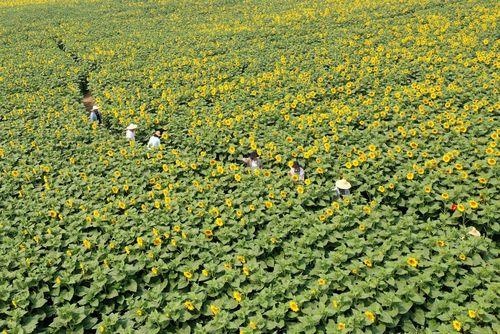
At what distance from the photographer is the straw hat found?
6.63 m

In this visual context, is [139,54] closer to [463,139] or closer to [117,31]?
[117,31]

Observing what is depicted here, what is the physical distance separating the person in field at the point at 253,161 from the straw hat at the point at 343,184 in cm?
173

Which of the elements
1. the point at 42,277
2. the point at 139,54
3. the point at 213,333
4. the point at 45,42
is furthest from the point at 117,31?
the point at 213,333

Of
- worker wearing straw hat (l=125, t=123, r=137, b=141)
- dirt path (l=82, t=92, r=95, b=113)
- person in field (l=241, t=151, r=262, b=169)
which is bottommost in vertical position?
dirt path (l=82, t=92, r=95, b=113)

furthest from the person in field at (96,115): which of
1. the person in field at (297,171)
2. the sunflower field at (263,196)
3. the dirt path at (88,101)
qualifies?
the person in field at (297,171)

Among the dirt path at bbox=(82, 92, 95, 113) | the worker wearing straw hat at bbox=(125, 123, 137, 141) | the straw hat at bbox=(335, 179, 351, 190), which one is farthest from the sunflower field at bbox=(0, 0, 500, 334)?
the dirt path at bbox=(82, 92, 95, 113)

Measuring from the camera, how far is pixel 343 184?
6703 millimetres

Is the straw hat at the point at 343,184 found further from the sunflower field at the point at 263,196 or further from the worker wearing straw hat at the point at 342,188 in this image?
the sunflower field at the point at 263,196

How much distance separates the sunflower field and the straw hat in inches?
5.0

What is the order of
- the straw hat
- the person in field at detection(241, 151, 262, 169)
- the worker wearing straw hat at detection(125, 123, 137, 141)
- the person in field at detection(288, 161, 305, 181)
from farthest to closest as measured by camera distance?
the worker wearing straw hat at detection(125, 123, 137, 141) < the person in field at detection(241, 151, 262, 169) < the person in field at detection(288, 161, 305, 181) < the straw hat

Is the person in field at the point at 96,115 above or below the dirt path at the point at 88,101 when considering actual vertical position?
above

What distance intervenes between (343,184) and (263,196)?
136cm

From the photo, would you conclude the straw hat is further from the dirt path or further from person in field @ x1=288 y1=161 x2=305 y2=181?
the dirt path

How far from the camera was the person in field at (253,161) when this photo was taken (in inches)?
311
